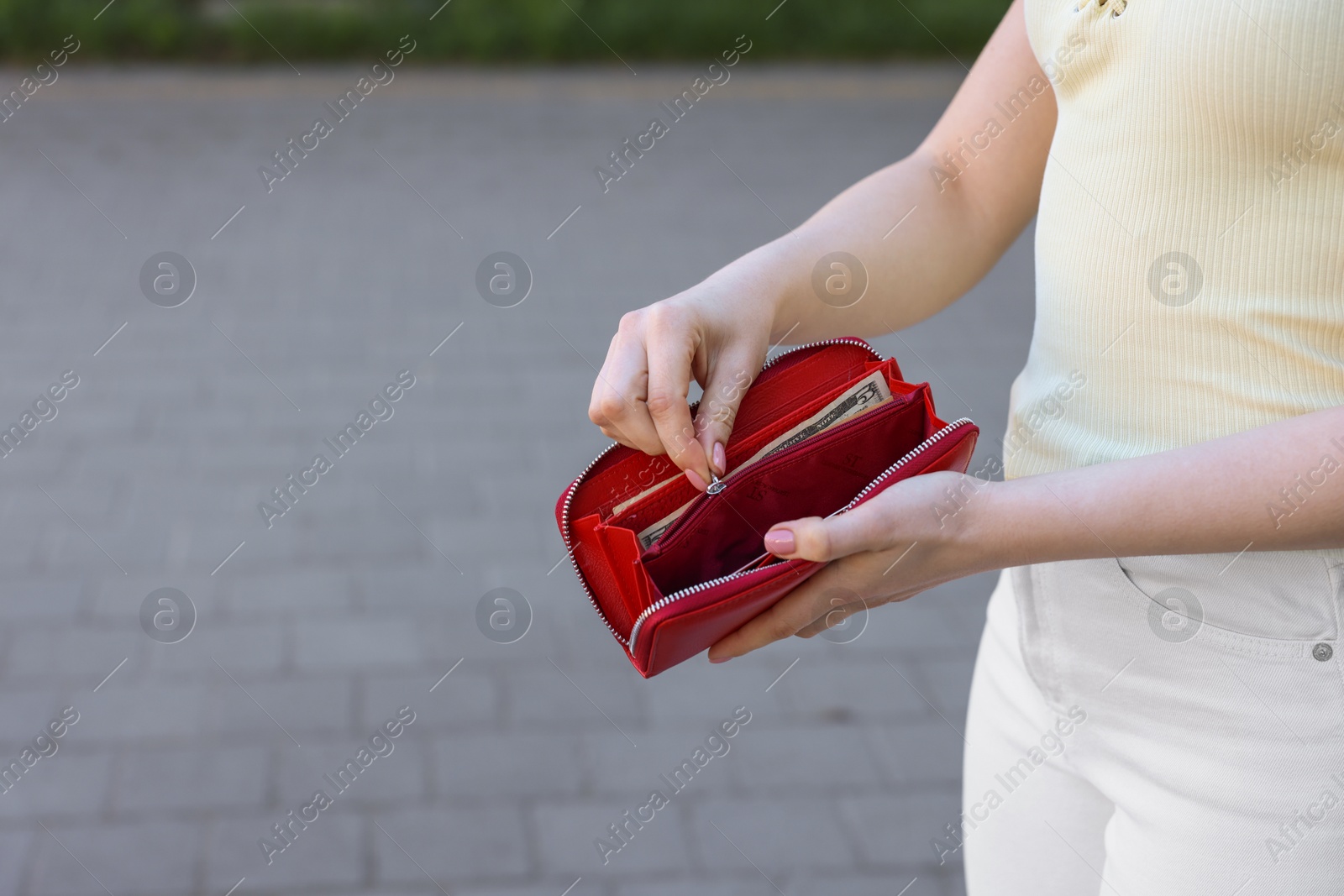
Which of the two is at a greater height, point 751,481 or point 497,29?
point 751,481

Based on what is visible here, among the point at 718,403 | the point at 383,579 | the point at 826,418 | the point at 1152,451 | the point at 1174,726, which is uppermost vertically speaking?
the point at 718,403

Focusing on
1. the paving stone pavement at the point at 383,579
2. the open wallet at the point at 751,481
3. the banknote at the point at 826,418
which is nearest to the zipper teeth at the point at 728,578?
the open wallet at the point at 751,481

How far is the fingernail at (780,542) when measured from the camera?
122 centimetres

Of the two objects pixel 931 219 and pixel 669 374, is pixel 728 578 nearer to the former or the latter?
pixel 669 374

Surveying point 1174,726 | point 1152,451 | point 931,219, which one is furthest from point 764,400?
point 1174,726

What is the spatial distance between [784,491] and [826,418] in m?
0.10

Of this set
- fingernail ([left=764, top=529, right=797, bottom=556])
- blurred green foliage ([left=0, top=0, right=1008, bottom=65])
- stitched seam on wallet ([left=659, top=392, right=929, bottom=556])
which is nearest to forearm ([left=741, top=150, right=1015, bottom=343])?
stitched seam on wallet ([left=659, top=392, right=929, bottom=556])

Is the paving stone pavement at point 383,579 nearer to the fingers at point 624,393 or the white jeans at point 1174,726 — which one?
the fingers at point 624,393

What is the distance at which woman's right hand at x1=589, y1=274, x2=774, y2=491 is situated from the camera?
4.23 ft

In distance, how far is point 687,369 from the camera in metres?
1.30

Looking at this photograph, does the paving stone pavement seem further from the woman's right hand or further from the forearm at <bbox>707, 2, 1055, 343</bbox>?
the woman's right hand

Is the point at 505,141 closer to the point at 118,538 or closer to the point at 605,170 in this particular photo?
the point at 605,170

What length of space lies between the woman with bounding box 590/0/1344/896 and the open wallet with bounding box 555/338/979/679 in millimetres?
58

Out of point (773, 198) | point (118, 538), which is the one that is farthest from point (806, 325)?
point (773, 198)
